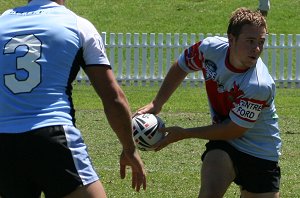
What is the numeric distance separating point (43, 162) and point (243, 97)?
195 centimetres

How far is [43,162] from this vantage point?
4.77m

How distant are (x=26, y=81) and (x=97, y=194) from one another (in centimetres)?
73

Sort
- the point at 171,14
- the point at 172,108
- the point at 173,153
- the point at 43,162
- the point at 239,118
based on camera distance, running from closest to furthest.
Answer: the point at 43,162 < the point at 239,118 < the point at 173,153 < the point at 172,108 < the point at 171,14

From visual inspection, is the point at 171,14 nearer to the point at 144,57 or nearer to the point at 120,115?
the point at 144,57

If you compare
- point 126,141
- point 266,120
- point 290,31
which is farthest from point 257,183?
point 290,31

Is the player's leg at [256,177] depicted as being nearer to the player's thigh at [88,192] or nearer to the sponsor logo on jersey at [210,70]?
the sponsor logo on jersey at [210,70]

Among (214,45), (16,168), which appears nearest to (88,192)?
(16,168)

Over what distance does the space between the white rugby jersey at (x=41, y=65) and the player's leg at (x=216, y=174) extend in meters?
1.73

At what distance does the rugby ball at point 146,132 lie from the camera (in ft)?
21.2

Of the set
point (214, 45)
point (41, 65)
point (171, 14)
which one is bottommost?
point (171, 14)

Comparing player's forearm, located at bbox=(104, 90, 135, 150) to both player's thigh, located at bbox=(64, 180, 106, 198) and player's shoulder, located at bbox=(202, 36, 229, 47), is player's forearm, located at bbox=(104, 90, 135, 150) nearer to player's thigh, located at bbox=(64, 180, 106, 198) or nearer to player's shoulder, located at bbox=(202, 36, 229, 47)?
player's thigh, located at bbox=(64, 180, 106, 198)

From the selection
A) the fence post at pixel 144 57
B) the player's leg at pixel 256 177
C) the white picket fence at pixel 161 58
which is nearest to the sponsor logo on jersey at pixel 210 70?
the player's leg at pixel 256 177

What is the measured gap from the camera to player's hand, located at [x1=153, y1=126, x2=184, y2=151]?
641 centimetres

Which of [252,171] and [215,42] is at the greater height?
[215,42]
